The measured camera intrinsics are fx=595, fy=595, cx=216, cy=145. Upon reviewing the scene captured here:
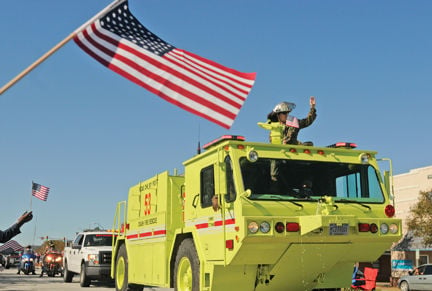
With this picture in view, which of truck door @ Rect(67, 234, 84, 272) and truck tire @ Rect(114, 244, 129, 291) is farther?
truck door @ Rect(67, 234, 84, 272)

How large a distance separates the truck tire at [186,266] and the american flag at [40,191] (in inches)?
963

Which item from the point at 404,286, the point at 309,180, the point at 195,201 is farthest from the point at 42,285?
the point at 404,286

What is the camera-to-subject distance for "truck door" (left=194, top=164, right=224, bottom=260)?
32.0 feet

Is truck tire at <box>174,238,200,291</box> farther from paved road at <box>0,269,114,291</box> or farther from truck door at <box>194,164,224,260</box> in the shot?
paved road at <box>0,269,114,291</box>

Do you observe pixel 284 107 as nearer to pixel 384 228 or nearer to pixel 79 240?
pixel 384 228

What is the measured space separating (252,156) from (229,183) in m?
0.59

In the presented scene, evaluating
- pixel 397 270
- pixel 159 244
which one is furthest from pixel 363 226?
pixel 397 270

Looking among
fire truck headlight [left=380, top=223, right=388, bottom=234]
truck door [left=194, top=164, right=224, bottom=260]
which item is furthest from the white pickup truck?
fire truck headlight [left=380, top=223, right=388, bottom=234]

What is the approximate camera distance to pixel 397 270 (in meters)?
43.8

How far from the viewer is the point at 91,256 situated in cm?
2088

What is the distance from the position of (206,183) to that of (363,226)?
279cm

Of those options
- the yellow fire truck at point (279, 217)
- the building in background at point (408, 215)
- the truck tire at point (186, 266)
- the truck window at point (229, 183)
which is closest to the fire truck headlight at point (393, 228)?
the yellow fire truck at point (279, 217)

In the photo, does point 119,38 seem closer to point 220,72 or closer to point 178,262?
point 220,72

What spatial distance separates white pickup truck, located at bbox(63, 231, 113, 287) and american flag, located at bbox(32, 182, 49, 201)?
10745 millimetres
